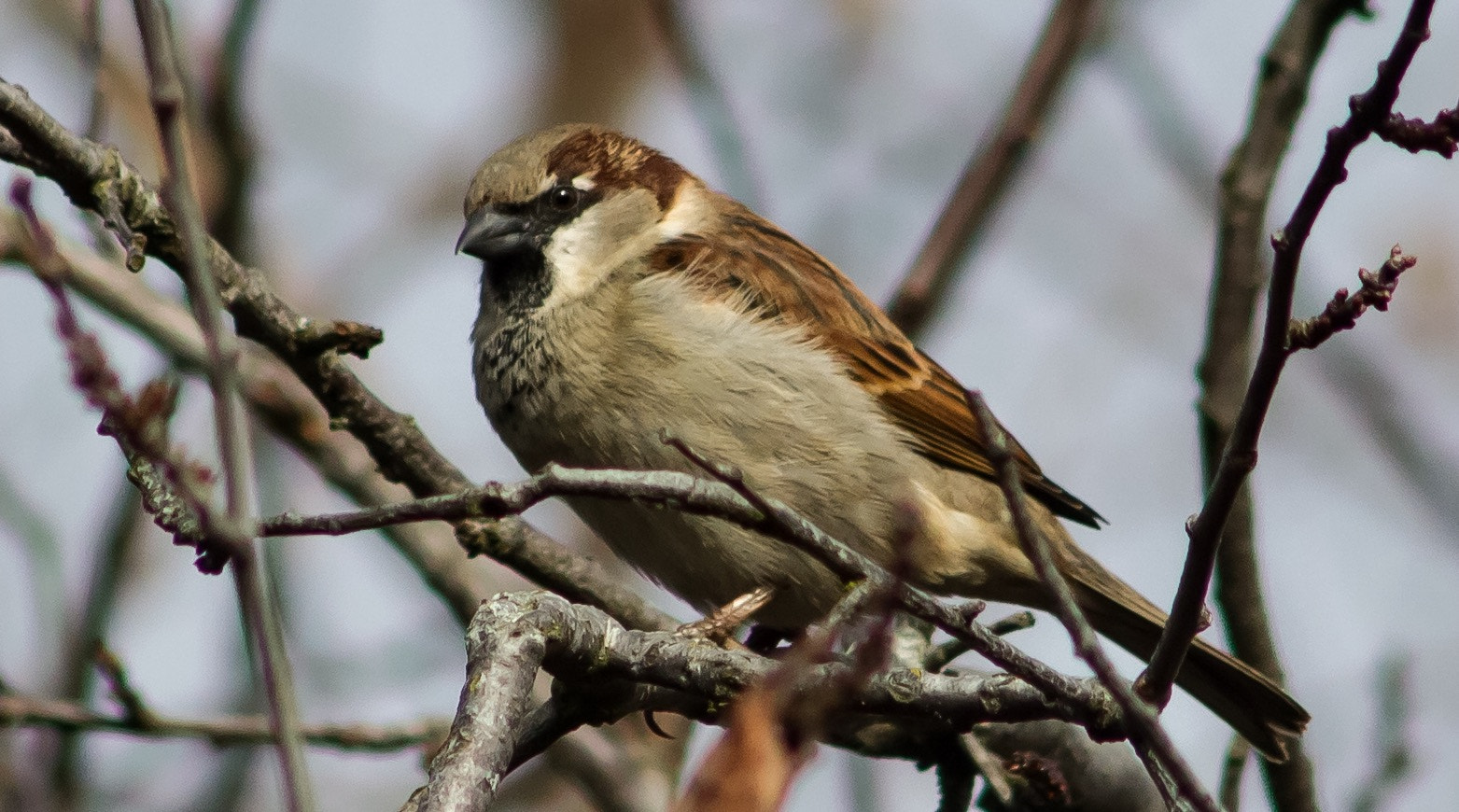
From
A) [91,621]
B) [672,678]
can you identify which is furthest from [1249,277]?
[91,621]

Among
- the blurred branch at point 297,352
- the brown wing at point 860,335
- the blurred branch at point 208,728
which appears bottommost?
the blurred branch at point 208,728

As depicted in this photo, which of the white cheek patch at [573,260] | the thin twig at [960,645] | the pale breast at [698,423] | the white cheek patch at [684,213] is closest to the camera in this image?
the thin twig at [960,645]

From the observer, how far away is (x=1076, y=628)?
5.66ft

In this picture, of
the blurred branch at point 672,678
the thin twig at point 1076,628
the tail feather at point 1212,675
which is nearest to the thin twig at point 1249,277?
the tail feather at point 1212,675

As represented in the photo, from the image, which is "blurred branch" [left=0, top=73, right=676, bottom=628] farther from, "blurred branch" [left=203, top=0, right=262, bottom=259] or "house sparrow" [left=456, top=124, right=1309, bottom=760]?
"blurred branch" [left=203, top=0, right=262, bottom=259]

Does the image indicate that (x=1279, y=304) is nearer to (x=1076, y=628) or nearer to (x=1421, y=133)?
(x=1421, y=133)

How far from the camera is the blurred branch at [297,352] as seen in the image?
2590 millimetres

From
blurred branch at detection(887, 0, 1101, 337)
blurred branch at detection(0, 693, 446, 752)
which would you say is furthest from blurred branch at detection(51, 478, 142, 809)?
blurred branch at detection(887, 0, 1101, 337)

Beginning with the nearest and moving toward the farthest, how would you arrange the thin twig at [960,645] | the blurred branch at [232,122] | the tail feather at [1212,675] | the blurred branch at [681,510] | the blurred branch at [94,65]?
the blurred branch at [681,510]
the thin twig at [960,645]
the blurred branch at [94,65]
the tail feather at [1212,675]
the blurred branch at [232,122]

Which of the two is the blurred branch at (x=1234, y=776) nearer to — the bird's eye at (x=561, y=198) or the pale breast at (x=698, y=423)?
the pale breast at (x=698, y=423)

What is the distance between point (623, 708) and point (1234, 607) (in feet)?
4.94

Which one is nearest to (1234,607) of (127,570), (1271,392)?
(1271,392)

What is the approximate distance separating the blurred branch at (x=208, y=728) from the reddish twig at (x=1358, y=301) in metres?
2.41

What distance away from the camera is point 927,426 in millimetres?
4074
